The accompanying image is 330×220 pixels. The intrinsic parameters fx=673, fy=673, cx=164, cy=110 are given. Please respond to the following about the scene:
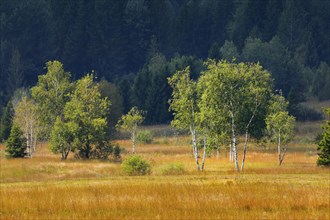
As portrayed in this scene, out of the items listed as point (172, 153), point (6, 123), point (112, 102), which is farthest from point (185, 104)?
point (112, 102)

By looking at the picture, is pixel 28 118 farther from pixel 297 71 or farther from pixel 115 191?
pixel 297 71

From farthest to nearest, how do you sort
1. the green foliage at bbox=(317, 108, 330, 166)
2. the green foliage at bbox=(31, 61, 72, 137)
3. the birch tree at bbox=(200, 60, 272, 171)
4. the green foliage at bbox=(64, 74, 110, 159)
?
the green foliage at bbox=(31, 61, 72, 137), the green foliage at bbox=(64, 74, 110, 159), the birch tree at bbox=(200, 60, 272, 171), the green foliage at bbox=(317, 108, 330, 166)

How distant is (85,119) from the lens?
8675 cm

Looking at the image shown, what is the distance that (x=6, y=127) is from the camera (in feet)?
398

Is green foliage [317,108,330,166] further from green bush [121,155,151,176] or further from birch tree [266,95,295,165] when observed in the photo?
green bush [121,155,151,176]

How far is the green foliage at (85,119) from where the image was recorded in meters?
85.8

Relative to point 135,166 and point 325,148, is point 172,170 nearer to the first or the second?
point 135,166

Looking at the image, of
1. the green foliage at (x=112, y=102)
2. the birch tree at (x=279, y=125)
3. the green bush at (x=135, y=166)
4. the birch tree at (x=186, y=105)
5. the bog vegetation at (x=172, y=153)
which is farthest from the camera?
the green foliage at (x=112, y=102)

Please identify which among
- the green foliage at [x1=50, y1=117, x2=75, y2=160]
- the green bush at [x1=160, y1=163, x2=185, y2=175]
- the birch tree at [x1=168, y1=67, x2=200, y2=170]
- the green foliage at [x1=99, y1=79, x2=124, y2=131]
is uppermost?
the green foliage at [x1=99, y1=79, x2=124, y2=131]

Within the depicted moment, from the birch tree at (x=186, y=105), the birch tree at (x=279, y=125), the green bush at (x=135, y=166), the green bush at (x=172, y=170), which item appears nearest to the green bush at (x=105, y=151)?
the birch tree at (x=186, y=105)

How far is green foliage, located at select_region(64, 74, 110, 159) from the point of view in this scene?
85.8 meters

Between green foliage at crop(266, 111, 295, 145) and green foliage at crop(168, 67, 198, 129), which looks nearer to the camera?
green foliage at crop(168, 67, 198, 129)

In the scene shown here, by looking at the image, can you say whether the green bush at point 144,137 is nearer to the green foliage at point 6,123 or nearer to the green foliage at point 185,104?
the green foliage at point 6,123

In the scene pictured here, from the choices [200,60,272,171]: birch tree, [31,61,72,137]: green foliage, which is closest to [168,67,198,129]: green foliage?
[200,60,272,171]: birch tree
